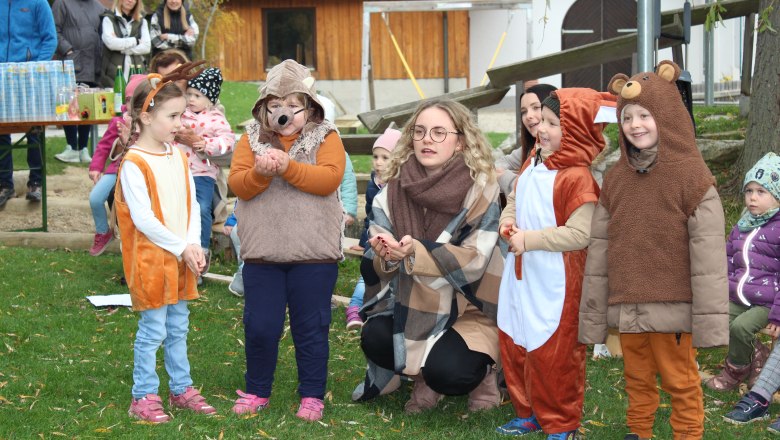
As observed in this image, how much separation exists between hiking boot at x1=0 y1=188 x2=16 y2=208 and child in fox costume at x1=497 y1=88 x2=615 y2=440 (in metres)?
7.37

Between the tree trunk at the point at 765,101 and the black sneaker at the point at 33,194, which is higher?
the tree trunk at the point at 765,101

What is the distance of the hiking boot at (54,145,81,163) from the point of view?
43.2ft

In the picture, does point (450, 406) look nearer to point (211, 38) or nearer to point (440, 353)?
point (440, 353)

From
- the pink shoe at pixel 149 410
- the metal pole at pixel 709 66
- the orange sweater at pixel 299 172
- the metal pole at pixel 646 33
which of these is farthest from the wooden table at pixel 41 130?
the metal pole at pixel 709 66

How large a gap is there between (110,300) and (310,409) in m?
2.82

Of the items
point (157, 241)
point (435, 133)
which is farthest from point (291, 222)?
point (435, 133)

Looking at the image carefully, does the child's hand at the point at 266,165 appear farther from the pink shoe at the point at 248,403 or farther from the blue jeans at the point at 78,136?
the blue jeans at the point at 78,136

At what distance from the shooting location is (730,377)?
222 inches

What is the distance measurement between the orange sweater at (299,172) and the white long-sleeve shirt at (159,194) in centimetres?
31

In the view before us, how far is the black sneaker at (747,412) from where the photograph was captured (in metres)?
5.14

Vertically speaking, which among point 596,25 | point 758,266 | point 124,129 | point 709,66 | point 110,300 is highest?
point 596,25

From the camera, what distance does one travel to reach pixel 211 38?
2336 centimetres

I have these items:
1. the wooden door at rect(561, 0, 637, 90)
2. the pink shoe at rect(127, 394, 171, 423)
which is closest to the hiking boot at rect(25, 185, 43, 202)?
the pink shoe at rect(127, 394, 171, 423)

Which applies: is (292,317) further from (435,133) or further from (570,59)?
(570,59)
